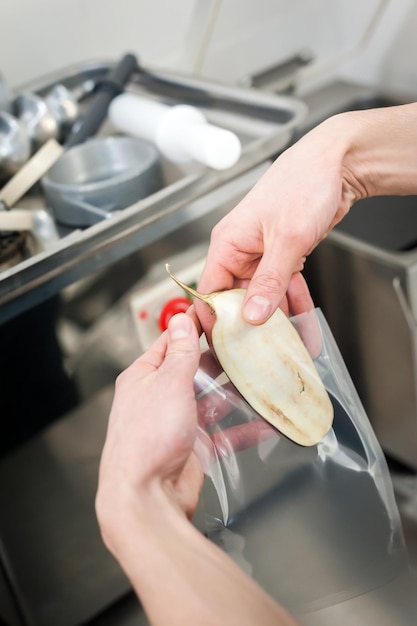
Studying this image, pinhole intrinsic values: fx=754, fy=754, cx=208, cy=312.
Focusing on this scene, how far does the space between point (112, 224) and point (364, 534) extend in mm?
380

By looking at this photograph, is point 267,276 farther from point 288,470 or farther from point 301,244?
point 288,470

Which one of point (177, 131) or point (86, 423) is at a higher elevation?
point (177, 131)

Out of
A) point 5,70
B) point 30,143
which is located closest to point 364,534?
point 30,143

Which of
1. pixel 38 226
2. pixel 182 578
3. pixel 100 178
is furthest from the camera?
pixel 100 178

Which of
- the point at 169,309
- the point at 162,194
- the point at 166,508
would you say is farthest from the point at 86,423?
the point at 166,508

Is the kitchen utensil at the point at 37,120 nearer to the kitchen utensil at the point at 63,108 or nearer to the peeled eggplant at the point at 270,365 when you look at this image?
the kitchen utensil at the point at 63,108

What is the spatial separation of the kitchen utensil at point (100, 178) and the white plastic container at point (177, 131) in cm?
2

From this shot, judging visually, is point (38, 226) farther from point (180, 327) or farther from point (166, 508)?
point (166, 508)

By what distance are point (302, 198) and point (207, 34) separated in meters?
0.64

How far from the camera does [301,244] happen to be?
2.15 ft

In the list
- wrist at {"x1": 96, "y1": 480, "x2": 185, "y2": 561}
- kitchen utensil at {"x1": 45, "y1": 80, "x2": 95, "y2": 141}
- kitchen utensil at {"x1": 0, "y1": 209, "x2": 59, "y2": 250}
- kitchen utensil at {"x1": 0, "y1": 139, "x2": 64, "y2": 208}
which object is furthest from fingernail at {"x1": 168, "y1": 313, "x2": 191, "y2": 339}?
kitchen utensil at {"x1": 45, "y1": 80, "x2": 95, "y2": 141}

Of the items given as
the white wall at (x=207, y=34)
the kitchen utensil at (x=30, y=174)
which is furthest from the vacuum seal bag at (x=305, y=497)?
the white wall at (x=207, y=34)

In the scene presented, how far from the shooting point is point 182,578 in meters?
0.45

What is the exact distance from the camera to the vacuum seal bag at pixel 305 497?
633mm
